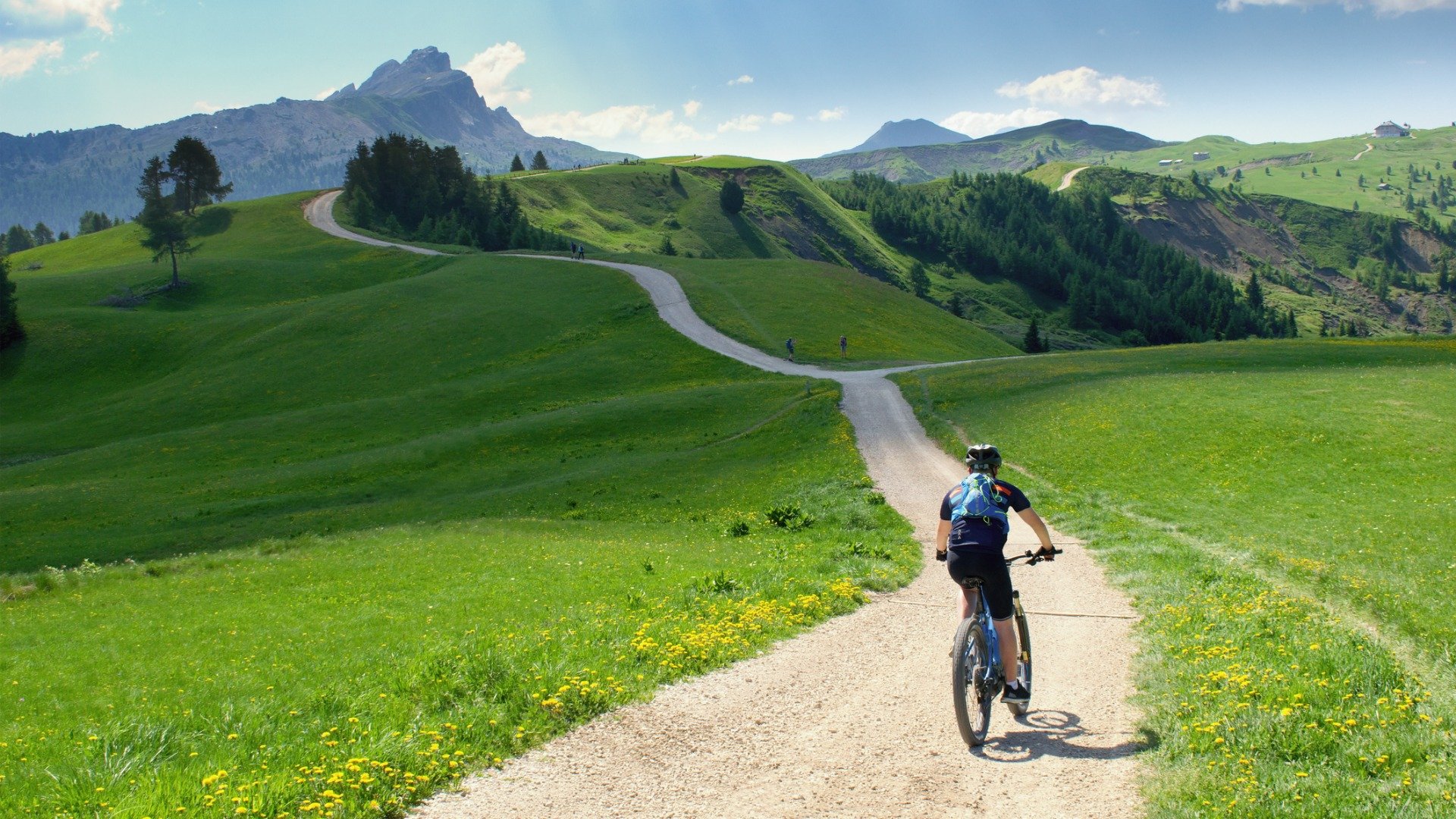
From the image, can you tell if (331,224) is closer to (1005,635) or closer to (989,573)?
(989,573)

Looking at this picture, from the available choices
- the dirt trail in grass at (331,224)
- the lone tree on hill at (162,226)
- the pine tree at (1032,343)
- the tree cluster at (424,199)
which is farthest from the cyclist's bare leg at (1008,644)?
the tree cluster at (424,199)

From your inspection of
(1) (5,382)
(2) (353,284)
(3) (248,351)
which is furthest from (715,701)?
(2) (353,284)

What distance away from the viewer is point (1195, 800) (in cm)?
849

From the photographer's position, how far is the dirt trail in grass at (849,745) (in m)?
9.13

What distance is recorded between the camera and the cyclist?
10844mm

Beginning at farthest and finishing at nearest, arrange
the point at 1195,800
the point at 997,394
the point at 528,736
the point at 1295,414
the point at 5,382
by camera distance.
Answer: the point at 5,382 → the point at 997,394 → the point at 1295,414 → the point at 528,736 → the point at 1195,800

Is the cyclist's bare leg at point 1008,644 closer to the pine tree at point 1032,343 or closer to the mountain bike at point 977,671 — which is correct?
the mountain bike at point 977,671

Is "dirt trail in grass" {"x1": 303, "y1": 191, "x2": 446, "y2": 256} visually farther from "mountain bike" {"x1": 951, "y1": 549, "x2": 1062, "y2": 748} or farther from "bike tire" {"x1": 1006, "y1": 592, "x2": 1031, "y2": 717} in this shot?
"mountain bike" {"x1": 951, "y1": 549, "x2": 1062, "y2": 748}

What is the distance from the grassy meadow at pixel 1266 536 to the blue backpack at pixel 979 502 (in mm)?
3156

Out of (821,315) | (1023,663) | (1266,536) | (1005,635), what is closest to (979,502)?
(1005,635)

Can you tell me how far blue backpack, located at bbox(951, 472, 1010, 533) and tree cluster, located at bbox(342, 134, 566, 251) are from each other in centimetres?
12601

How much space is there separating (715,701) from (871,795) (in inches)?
125

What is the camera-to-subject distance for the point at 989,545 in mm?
10844

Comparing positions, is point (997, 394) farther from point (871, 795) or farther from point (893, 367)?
point (871, 795)
